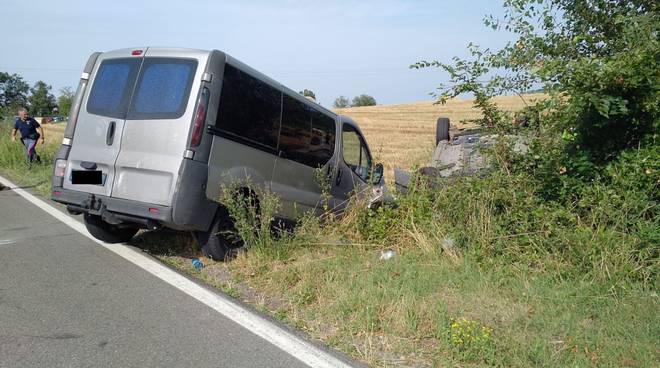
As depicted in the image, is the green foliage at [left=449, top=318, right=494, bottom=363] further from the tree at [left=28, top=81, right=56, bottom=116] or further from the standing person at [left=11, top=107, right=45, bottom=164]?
the tree at [left=28, top=81, right=56, bottom=116]

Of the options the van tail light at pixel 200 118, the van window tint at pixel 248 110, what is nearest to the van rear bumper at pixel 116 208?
the van tail light at pixel 200 118

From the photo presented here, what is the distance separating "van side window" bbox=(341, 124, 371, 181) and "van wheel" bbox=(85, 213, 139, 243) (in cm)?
301

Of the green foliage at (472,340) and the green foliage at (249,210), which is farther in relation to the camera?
the green foliage at (249,210)

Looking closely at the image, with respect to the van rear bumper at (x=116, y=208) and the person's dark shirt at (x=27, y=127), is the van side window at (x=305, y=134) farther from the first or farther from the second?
the person's dark shirt at (x=27, y=127)

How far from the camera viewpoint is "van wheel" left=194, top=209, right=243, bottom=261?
5547 millimetres

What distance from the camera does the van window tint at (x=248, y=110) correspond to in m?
5.37

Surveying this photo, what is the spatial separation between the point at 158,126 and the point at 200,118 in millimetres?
450

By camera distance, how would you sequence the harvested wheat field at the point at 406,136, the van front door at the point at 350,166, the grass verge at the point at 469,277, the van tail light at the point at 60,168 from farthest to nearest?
1. the harvested wheat field at the point at 406,136
2. the van front door at the point at 350,166
3. the van tail light at the point at 60,168
4. the grass verge at the point at 469,277

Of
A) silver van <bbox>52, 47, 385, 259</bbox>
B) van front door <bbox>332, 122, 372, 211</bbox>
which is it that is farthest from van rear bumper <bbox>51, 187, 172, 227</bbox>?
van front door <bbox>332, 122, 372, 211</bbox>

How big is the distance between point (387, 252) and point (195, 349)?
2662mm

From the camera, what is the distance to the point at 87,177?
5.55 meters

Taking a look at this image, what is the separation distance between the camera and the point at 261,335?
12.7 feet

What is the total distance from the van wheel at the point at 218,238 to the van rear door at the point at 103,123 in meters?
1.03

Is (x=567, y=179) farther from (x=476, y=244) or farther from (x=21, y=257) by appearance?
(x=21, y=257)
